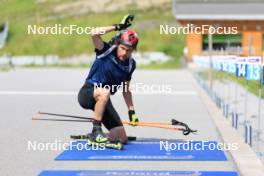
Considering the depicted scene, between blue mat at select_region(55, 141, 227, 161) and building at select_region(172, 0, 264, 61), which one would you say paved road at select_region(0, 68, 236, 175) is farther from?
building at select_region(172, 0, 264, 61)

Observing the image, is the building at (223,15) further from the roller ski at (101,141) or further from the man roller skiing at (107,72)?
the roller ski at (101,141)

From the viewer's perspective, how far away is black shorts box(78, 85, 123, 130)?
390 inches

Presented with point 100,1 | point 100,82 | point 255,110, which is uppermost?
point 100,1

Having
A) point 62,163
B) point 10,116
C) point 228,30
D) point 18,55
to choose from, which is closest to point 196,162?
point 62,163

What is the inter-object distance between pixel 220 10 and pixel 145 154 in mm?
44246

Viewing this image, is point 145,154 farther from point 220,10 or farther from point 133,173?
point 220,10

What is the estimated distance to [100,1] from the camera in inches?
2982

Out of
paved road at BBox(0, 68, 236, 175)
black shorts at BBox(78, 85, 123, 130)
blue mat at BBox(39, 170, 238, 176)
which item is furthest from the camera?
black shorts at BBox(78, 85, 123, 130)

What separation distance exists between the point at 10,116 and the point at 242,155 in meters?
7.27

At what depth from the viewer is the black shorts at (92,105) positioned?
390 inches

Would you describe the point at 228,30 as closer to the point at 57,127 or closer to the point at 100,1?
the point at 100,1

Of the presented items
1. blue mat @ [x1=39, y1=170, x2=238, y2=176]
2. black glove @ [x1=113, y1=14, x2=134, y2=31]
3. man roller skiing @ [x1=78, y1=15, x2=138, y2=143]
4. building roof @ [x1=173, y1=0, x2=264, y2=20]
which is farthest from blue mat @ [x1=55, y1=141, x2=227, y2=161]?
building roof @ [x1=173, y1=0, x2=264, y2=20]

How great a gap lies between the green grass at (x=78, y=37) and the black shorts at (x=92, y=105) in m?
46.9

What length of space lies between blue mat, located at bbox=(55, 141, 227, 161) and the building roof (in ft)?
142
